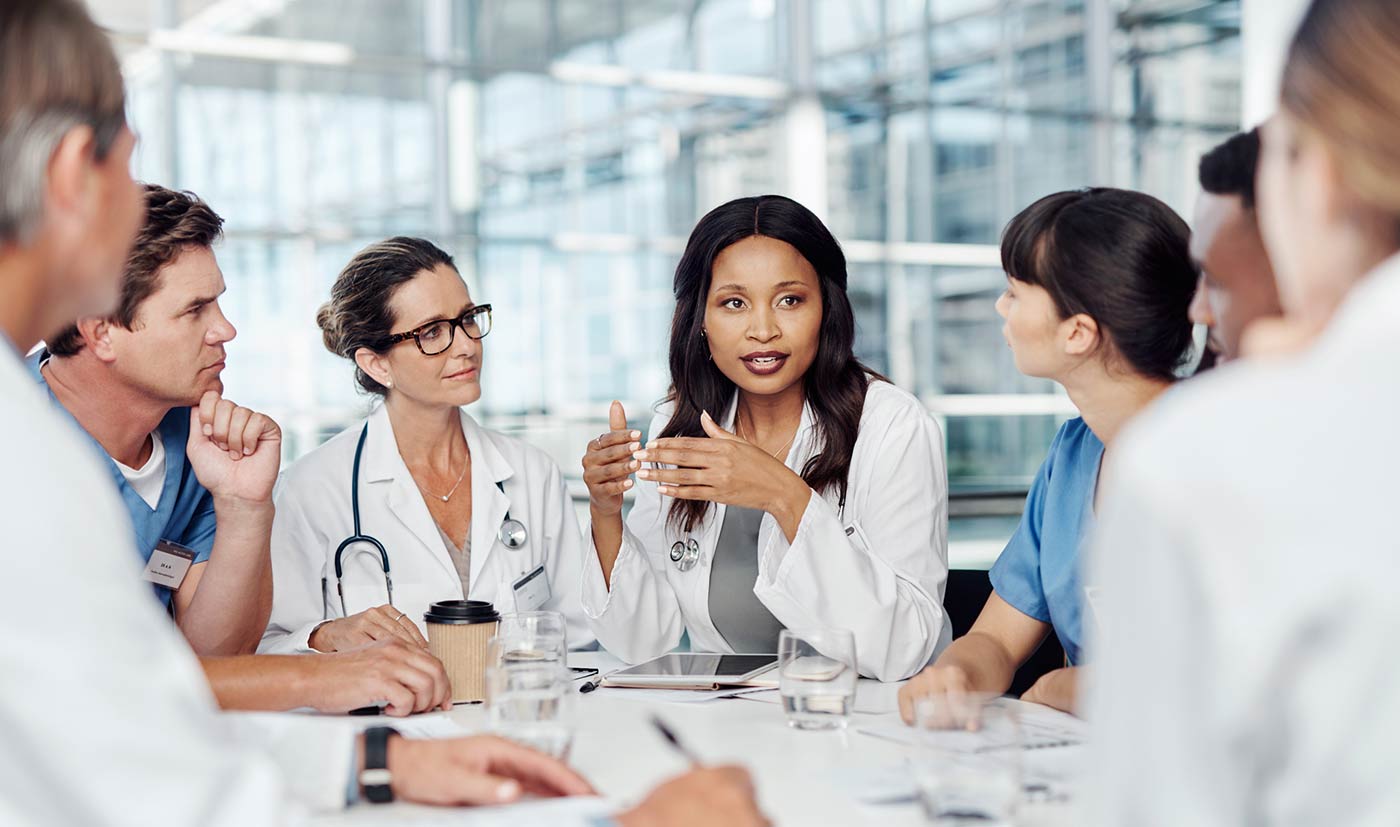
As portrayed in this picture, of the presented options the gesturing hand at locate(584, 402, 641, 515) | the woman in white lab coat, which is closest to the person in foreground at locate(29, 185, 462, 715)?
Result: the woman in white lab coat

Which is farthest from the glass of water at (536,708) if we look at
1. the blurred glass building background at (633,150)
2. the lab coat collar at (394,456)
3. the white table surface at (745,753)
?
the blurred glass building background at (633,150)

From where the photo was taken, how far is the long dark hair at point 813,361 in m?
2.84

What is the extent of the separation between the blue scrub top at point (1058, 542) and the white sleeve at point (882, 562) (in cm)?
19

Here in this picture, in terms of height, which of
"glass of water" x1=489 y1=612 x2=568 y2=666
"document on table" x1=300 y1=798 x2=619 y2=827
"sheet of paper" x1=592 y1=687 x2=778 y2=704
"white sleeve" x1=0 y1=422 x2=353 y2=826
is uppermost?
"white sleeve" x1=0 y1=422 x2=353 y2=826

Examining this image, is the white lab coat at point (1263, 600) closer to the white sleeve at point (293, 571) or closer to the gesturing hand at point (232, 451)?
the gesturing hand at point (232, 451)

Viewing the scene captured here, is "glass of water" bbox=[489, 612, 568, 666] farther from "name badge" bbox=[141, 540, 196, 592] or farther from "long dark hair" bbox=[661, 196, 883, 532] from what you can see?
"long dark hair" bbox=[661, 196, 883, 532]

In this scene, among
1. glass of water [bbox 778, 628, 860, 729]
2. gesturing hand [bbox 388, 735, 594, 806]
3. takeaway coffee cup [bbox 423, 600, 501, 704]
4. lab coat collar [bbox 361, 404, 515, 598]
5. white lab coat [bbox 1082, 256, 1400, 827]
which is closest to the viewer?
white lab coat [bbox 1082, 256, 1400, 827]

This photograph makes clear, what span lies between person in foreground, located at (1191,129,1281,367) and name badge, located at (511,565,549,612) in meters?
1.44

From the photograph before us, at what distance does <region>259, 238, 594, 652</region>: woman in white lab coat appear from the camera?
2.67 metres

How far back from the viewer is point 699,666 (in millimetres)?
2207

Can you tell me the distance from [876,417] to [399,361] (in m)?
1.08

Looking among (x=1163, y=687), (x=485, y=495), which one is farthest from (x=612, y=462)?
(x=1163, y=687)

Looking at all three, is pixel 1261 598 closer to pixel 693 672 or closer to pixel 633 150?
pixel 693 672

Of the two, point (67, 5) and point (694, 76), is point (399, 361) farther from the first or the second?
point (694, 76)
